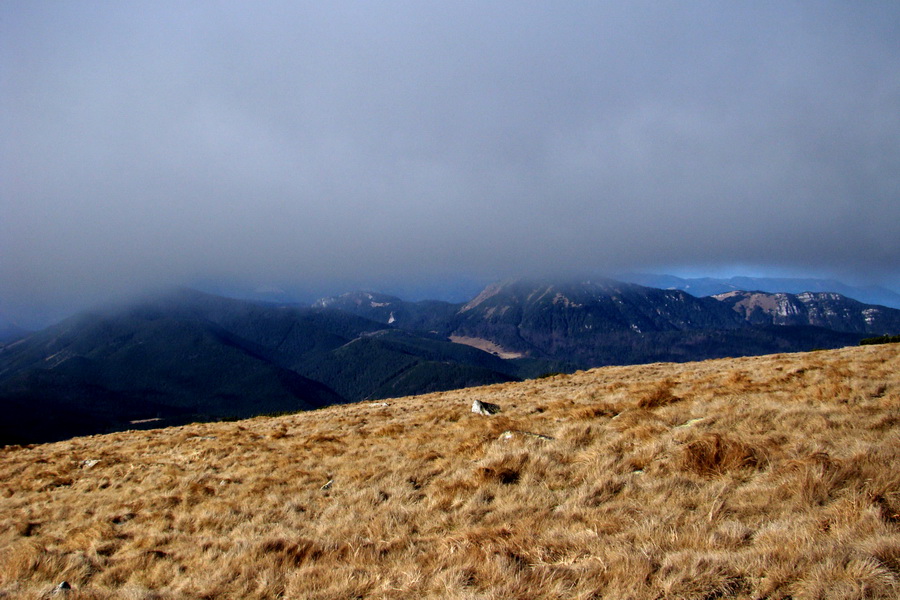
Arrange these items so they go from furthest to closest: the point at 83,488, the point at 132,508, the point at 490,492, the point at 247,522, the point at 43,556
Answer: the point at 83,488, the point at 132,508, the point at 247,522, the point at 490,492, the point at 43,556

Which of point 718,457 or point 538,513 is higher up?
point 718,457

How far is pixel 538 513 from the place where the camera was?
24.6 ft

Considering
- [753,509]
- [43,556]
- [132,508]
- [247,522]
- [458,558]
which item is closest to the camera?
[458,558]

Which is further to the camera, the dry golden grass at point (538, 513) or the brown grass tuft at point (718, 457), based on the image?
the brown grass tuft at point (718, 457)

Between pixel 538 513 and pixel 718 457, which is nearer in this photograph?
pixel 538 513

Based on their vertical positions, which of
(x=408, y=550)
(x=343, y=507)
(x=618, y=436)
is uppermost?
(x=618, y=436)

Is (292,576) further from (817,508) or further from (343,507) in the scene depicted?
(817,508)

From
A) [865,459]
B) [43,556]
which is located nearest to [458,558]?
[865,459]

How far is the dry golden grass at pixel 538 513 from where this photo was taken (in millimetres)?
5023

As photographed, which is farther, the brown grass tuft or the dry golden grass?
the brown grass tuft

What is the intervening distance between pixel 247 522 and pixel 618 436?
9.32 m

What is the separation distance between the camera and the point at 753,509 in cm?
642

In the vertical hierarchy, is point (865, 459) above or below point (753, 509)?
above

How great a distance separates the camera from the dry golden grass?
16.5 ft
